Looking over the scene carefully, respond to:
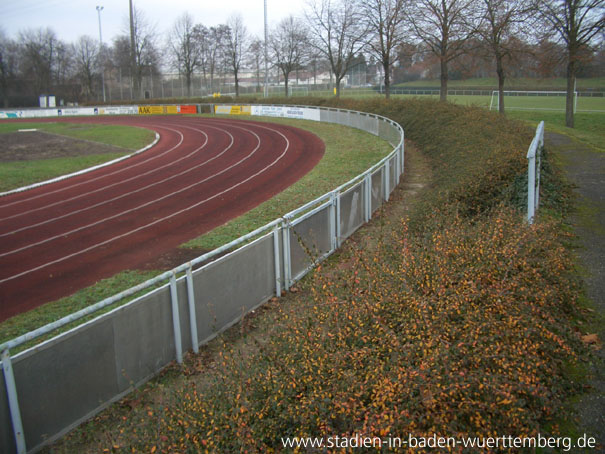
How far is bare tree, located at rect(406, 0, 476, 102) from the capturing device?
37.8 meters

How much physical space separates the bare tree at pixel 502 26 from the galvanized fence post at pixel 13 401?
34.8 meters

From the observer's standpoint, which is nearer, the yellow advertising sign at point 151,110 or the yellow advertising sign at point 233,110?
the yellow advertising sign at point 233,110

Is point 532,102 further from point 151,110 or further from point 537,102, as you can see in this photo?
point 151,110

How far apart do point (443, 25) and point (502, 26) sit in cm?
538

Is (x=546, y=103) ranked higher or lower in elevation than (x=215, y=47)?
lower

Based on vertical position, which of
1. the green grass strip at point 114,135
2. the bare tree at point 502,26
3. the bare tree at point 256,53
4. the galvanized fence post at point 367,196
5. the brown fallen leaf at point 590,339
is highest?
the bare tree at point 256,53

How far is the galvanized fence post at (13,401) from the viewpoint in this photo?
17.3 feet

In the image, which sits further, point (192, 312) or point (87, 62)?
point (87, 62)

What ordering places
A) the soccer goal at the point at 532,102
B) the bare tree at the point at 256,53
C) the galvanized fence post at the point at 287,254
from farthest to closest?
the bare tree at the point at 256,53, the soccer goal at the point at 532,102, the galvanized fence post at the point at 287,254

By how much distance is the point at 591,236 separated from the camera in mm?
9078

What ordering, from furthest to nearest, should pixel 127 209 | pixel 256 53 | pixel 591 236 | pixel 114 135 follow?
pixel 256 53 < pixel 114 135 < pixel 127 209 < pixel 591 236

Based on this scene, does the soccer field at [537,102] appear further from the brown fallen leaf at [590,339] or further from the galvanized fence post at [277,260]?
the brown fallen leaf at [590,339]

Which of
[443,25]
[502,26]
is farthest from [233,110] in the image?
[502,26]

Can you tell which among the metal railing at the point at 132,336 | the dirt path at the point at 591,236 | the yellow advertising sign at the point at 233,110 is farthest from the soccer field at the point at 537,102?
the metal railing at the point at 132,336
